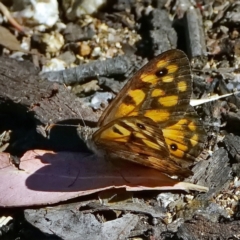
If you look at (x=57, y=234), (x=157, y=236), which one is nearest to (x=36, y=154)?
(x=57, y=234)

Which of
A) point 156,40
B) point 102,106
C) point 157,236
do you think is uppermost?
point 156,40

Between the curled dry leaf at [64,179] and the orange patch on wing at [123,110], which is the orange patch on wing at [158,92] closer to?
the orange patch on wing at [123,110]

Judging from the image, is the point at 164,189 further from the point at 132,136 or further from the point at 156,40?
the point at 156,40

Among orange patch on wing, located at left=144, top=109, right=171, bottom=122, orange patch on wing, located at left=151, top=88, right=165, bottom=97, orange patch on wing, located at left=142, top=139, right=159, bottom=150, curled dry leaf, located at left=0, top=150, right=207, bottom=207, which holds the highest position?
orange patch on wing, located at left=151, top=88, right=165, bottom=97

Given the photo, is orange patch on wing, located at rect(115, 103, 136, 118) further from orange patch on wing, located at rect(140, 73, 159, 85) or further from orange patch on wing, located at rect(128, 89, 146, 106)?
orange patch on wing, located at rect(140, 73, 159, 85)

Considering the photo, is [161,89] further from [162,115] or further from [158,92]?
[162,115]

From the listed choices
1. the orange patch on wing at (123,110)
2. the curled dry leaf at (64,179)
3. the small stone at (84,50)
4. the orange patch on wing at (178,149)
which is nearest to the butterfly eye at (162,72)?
the orange patch on wing at (123,110)

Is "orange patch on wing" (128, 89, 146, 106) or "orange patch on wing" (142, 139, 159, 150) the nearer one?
"orange patch on wing" (142, 139, 159, 150)

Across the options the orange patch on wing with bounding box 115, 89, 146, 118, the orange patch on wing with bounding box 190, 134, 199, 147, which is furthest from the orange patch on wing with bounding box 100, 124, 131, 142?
the orange patch on wing with bounding box 190, 134, 199, 147
